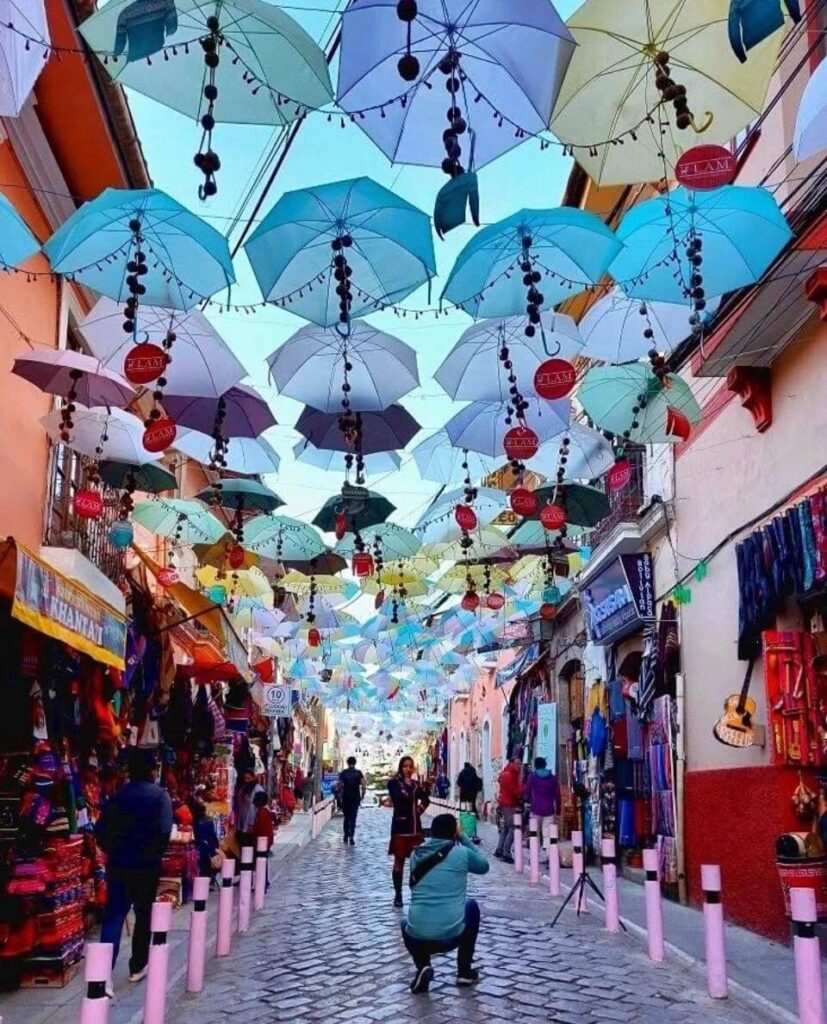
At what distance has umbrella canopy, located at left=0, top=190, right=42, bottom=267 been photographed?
7684mm

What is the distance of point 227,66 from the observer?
22.5 feet

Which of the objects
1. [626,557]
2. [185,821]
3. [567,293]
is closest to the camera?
[567,293]

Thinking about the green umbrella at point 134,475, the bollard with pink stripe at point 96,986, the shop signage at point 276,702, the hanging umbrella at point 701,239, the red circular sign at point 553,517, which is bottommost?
the bollard with pink stripe at point 96,986

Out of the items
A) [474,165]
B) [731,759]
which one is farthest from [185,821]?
[474,165]

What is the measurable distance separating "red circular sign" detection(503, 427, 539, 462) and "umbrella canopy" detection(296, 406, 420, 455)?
2.47 meters

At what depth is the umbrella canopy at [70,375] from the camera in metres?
10.4

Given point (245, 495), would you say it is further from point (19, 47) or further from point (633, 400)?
point (19, 47)

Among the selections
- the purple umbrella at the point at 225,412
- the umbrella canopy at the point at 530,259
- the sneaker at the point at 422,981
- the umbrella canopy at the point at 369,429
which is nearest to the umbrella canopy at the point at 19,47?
the umbrella canopy at the point at 530,259

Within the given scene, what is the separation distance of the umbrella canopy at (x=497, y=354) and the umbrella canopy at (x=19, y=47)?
200 inches

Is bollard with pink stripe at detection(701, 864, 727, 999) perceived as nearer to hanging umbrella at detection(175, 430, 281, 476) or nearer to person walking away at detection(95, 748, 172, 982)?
person walking away at detection(95, 748, 172, 982)

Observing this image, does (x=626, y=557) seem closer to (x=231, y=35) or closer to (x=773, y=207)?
(x=773, y=207)

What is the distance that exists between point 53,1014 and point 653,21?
318 inches

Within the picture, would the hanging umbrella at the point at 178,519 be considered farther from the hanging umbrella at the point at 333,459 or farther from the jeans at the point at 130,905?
the jeans at the point at 130,905

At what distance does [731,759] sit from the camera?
12.8 meters
